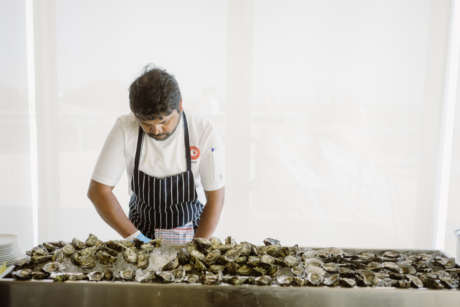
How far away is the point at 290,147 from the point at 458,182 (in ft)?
5.89

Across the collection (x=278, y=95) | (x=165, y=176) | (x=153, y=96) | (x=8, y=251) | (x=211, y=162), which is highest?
(x=278, y=95)

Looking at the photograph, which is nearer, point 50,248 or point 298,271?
point 298,271

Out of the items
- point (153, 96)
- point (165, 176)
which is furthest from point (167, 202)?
point (153, 96)

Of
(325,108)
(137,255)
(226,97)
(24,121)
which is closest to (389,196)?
(325,108)

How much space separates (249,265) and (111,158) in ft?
4.33

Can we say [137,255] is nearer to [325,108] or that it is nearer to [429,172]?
[325,108]

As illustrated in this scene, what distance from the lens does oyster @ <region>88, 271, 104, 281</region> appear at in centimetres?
126

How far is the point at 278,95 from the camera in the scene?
392 centimetres

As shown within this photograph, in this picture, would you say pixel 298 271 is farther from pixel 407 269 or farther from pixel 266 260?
pixel 407 269

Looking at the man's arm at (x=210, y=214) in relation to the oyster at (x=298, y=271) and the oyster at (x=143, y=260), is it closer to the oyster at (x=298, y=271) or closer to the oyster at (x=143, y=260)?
the oyster at (x=143, y=260)

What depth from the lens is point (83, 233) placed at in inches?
161

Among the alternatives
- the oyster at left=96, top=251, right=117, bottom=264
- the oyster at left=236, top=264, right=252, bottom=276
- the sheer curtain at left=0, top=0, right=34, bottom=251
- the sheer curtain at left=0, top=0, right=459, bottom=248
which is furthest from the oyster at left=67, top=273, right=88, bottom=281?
the sheer curtain at left=0, top=0, right=34, bottom=251

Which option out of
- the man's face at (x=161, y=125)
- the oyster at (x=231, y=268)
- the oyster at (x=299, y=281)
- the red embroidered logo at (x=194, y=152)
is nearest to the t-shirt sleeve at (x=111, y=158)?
the man's face at (x=161, y=125)

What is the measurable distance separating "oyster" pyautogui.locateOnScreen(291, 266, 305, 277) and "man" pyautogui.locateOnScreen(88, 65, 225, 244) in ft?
3.53
